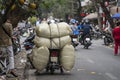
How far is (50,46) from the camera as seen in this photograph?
507 inches

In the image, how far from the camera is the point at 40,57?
12.9 metres

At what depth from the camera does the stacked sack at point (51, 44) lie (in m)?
12.9

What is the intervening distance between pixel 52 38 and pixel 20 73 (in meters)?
1.94

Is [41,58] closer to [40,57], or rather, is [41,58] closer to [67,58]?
[40,57]

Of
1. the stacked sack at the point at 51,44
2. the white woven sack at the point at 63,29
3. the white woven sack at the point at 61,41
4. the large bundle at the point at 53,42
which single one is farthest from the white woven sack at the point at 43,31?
the white woven sack at the point at 63,29

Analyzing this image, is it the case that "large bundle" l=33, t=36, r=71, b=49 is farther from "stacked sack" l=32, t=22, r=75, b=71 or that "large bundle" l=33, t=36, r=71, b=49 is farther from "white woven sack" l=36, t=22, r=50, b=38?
"white woven sack" l=36, t=22, r=50, b=38

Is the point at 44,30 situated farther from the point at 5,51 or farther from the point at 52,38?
the point at 5,51

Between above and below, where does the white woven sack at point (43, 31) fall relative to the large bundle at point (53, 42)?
above

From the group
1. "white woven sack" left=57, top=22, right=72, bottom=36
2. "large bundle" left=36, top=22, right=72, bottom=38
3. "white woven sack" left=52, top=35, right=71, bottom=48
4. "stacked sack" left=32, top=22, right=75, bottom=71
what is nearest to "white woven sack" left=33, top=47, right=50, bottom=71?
"stacked sack" left=32, top=22, right=75, bottom=71

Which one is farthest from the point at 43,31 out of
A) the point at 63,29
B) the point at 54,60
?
the point at 54,60

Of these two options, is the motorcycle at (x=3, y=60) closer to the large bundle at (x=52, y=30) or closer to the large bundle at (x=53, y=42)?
the large bundle at (x=53, y=42)

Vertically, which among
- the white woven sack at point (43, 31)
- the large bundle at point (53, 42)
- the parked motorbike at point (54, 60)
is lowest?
the parked motorbike at point (54, 60)

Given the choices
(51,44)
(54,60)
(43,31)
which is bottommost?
(54,60)

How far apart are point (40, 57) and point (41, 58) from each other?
0.16 feet
